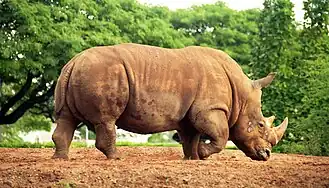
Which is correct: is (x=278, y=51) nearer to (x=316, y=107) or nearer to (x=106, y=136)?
(x=316, y=107)

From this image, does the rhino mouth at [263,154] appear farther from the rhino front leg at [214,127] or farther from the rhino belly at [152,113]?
the rhino belly at [152,113]

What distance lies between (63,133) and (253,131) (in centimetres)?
317

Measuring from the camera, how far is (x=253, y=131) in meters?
12.1

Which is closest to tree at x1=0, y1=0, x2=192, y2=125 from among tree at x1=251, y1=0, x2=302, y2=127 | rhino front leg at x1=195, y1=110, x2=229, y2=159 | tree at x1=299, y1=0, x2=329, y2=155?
tree at x1=251, y1=0, x2=302, y2=127

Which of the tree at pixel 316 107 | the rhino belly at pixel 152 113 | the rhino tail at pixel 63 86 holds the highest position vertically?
the rhino tail at pixel 63 86

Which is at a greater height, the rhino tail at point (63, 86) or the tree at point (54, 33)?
the rhino tail at point (63, 86)

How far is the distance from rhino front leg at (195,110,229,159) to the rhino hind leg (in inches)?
78.1

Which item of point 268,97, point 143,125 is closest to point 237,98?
point 143,125

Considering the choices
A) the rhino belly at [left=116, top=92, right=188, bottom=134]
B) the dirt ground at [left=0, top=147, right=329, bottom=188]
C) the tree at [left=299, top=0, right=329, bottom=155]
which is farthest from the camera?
the tree at [left=299, top=0, right=329, bottom=155]

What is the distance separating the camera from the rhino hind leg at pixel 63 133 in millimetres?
11211

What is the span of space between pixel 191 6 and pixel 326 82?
26.3 m

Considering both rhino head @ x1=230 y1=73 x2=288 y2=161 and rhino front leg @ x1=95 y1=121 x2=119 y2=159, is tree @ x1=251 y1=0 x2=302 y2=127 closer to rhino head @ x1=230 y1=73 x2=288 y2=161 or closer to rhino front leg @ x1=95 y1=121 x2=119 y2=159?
rhino head @ x1=230 y1=73 x2=288 y2=161

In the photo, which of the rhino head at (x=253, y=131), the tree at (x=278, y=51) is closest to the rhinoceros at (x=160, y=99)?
the rhino head at (x=253, y=131)

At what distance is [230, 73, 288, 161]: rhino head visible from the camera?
1209 cm
